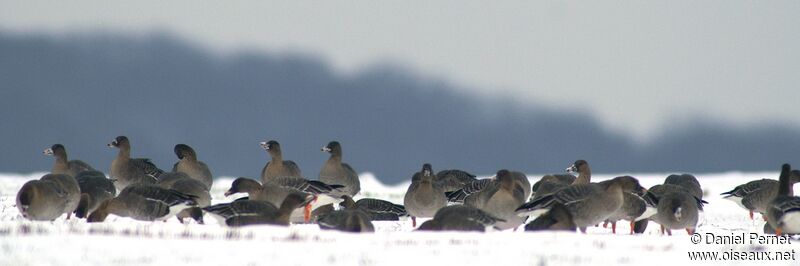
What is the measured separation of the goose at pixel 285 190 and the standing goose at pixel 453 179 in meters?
4.96

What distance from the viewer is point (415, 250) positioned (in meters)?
14.4

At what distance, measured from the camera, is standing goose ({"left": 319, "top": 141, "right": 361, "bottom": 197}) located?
2773 cm

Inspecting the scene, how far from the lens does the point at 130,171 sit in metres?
28.0

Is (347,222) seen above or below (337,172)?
below

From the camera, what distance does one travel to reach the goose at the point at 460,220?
1802 cm

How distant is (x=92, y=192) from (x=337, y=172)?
284 inches

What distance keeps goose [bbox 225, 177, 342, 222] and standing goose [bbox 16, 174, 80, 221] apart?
12.8 feet

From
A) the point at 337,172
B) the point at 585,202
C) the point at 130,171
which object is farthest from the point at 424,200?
the point at 130,171

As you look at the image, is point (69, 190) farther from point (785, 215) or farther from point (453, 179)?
point (785, 215)

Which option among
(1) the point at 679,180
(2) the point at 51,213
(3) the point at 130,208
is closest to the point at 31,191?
(2) the point at 51,213

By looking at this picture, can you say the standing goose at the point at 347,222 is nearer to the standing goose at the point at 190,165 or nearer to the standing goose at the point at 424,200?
the standing goose at the point at 424,200

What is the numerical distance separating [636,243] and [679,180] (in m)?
13.0

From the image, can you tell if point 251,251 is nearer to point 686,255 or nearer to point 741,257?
point 686,255

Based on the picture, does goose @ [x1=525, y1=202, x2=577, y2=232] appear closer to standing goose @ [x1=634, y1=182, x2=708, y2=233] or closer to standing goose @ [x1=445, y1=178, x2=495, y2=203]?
standing goose @ [x1=634, y1=182, x2=708, y2=233]
